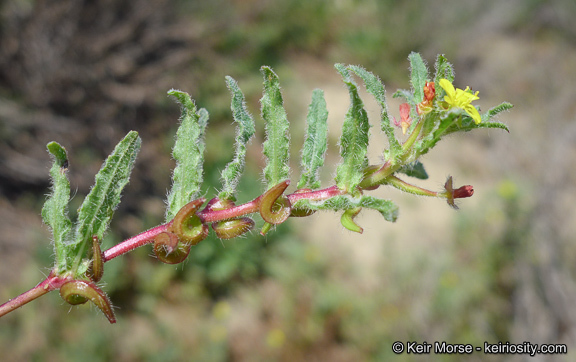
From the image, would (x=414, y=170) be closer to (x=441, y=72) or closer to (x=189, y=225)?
(x=441, y=72)

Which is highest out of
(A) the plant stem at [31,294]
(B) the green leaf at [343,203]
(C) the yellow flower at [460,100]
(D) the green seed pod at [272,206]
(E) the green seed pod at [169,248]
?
(C) the yellow flower at [460,100]

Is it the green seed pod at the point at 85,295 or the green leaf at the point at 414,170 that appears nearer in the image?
the green seed pod at the point at 85,295

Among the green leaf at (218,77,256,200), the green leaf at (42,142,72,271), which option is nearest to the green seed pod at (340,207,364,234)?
the green leaf at (218,77,256,200)

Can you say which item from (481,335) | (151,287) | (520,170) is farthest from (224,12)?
(481,335)

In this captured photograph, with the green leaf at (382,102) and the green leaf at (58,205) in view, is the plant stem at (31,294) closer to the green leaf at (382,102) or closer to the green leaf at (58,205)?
the green leaf at (58,205)

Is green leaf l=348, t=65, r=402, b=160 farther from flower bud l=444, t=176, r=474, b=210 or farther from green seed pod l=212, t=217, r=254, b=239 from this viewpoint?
green seed pod l=212, t=217, r=254, b=239

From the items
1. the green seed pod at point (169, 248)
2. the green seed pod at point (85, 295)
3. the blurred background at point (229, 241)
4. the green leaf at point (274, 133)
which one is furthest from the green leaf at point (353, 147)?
the blurred background at point (229, 241)

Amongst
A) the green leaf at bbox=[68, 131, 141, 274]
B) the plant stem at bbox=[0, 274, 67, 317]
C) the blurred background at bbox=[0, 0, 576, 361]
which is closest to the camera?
the plant stem at bbox=[0, 274, 67, 317]
